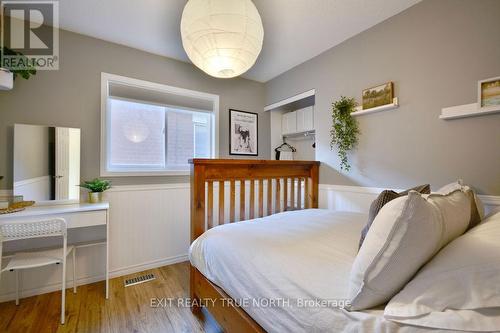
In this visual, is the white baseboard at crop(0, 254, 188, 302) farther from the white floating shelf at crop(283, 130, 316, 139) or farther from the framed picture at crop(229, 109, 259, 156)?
the white floating shelf at crop(283, 130, 316, 139)

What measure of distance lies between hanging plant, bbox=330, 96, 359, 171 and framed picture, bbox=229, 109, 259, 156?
1.23 metres

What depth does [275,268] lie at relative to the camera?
3.21 ft

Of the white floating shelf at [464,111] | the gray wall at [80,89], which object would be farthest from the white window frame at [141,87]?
the white floating shelf at [464,111]

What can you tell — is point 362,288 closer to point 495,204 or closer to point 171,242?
point 495,204

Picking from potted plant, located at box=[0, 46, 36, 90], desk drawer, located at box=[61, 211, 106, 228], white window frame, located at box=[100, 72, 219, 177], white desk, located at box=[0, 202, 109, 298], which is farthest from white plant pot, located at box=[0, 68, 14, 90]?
desk drawer, located at box=[61, 211, 106, 228]

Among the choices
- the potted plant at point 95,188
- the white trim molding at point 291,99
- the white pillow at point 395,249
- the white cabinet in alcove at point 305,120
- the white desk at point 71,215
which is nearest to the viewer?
the white pillow at point 395,249

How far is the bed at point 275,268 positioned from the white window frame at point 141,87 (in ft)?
3.44

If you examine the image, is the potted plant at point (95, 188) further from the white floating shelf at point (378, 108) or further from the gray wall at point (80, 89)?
the white floating shelf at point (378, 108)

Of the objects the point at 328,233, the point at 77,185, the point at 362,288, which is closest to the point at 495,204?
the point at 328,233

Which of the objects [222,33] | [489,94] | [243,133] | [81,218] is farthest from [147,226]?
[489,94]

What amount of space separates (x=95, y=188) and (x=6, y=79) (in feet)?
3.42

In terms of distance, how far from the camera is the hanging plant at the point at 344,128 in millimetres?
2246

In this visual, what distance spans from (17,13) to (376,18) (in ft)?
10.1

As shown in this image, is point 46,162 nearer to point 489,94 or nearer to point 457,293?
point 457,293
